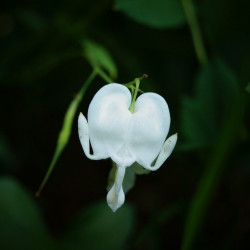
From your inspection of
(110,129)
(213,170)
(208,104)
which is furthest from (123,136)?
(208,104)

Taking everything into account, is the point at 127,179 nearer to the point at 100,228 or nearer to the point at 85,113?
the point at 100,228

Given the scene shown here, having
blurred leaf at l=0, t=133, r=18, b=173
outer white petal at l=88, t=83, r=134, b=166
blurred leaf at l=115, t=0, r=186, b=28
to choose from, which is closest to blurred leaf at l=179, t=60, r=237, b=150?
blurred leaf at l=115, t=0, r=186, b=28

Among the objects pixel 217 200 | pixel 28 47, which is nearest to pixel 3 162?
pixel 28 47

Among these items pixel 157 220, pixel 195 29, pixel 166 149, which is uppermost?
pixel 195 29

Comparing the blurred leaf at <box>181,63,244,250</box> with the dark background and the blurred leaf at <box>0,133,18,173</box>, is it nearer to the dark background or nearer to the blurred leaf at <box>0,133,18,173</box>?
the dark background

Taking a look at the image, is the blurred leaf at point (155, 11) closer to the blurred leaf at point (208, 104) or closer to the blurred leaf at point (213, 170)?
A: the blurred leaf at point (208, 104)

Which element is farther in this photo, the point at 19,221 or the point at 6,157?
the point at 6,157
